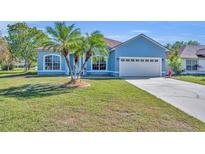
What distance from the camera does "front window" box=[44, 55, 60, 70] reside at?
29.0 metres

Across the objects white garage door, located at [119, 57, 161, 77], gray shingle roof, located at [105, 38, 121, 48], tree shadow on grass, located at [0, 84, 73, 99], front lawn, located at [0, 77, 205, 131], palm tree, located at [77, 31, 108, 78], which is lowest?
front lawn, located at [0, 77, 205, 131]

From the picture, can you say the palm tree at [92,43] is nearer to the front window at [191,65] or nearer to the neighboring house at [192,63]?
the neighboring house at [192,63]

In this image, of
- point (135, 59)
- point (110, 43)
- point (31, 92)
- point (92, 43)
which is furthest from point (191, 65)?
point (31, 92)

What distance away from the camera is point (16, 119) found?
7.44 meters

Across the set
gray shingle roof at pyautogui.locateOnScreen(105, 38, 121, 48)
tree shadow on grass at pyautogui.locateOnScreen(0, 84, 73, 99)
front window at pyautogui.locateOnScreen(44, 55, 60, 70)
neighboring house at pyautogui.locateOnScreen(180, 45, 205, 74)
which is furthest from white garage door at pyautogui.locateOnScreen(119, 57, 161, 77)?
tree shadow on grass at pyautogui.locateOnScreen(0, 84, 73, 99)

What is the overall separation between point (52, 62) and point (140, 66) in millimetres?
11051

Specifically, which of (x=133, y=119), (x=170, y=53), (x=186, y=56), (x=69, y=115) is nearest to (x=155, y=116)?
(x=133, y=119)

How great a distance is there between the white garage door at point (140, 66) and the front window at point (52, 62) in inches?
327

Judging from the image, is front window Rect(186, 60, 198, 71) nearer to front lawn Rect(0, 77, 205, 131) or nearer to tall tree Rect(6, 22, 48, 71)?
front lawn Rect(0, 77, 205, 131)

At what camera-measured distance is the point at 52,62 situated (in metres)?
29.0

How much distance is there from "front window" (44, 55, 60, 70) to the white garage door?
→ 8318 mm

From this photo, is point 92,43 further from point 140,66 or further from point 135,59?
point 140,66

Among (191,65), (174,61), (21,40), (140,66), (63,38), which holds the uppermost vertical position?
(21,40)
